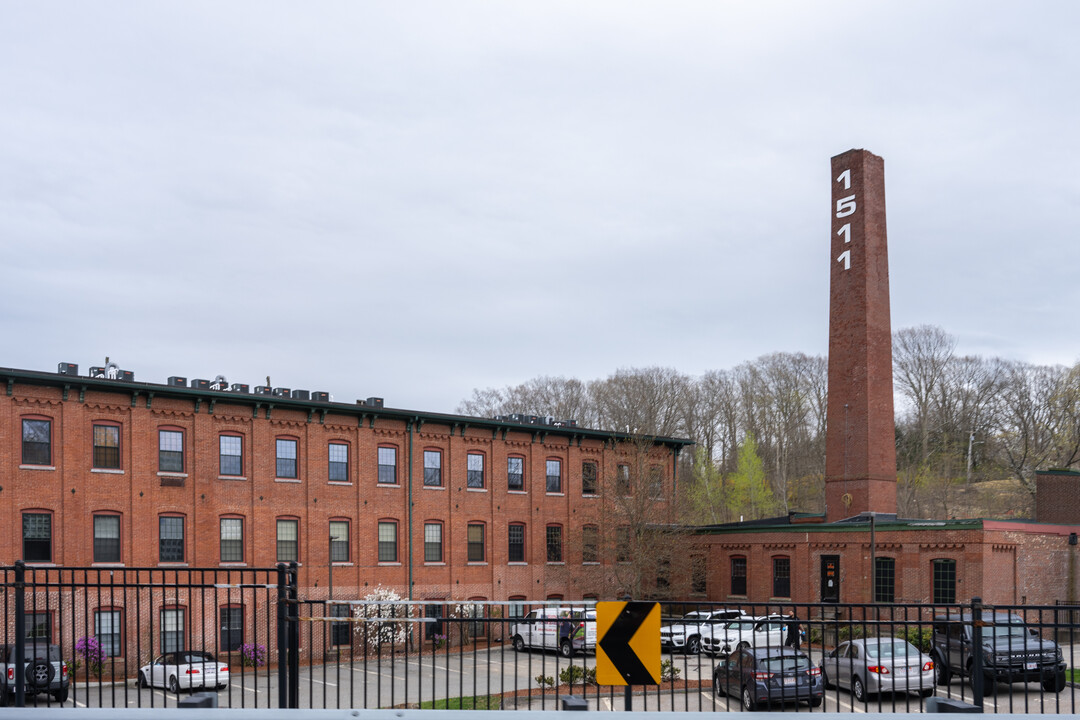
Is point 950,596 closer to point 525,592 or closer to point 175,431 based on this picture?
point 525,592

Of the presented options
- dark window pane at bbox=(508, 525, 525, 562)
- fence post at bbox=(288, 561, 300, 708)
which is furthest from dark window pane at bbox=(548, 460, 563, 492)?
fence post at bbox=(288, 561, 300, 708)

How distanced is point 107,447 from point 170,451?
7.67 feet

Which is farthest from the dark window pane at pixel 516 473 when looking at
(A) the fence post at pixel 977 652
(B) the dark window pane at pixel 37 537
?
(A) the fence post at pixel 977 652

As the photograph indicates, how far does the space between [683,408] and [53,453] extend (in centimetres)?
6373

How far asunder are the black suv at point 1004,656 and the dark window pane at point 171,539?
27200mm

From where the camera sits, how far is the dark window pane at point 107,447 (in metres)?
35.3

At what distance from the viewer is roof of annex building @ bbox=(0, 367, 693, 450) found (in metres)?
34.2

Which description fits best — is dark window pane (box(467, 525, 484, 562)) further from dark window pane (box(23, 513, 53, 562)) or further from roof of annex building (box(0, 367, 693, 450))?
dark window pane (box(23, 513, 53, 562))

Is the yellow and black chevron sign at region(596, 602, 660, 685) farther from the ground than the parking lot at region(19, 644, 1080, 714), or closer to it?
farther from the ground

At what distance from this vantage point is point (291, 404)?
1548 inches

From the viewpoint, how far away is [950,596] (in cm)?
3862

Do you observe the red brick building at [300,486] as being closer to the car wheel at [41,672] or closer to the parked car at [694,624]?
the car wheel at [41,672]

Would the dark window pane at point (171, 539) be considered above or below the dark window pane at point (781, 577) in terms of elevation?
above

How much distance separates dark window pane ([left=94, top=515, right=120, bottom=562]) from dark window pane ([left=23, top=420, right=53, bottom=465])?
289 centimetres
